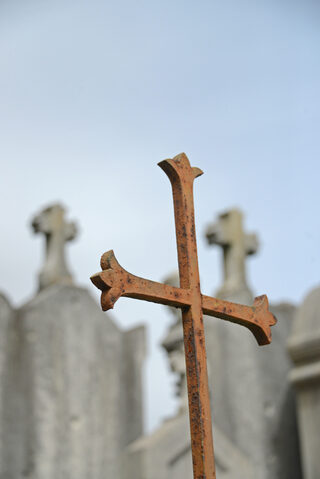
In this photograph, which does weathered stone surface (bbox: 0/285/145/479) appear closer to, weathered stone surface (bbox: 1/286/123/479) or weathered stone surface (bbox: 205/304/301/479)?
weathered stone surface (bbox: 1/286/123/479)

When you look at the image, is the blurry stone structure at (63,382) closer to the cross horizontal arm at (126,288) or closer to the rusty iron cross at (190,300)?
the rusty iron cross at (190,300)

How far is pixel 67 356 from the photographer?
6.55 m

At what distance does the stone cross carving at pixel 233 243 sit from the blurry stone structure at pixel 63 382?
42.6 inches

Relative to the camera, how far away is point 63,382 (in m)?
6.45

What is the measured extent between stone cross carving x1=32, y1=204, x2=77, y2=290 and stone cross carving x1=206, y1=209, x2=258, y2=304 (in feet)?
4.49

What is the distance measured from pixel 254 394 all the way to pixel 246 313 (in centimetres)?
423

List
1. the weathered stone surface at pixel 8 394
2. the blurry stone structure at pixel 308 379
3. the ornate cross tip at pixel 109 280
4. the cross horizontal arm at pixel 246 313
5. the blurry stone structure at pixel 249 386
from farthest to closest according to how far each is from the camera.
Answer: the blurry stone structure at pixel 249 386 < the blurry stone structure at pixel 308 379 < the weathered stone surface at pixel 8 394 < the cross horizontal arm at pixel 246 313 < the ornate cross tip at pixel 109 280

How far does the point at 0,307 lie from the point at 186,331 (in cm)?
383

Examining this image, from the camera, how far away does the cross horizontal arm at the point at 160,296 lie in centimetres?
251

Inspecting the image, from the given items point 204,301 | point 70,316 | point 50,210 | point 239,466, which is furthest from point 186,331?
point 50,210

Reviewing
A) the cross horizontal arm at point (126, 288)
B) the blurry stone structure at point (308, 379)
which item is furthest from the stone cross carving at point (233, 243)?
the cross horizontal arm at point (126, 288)

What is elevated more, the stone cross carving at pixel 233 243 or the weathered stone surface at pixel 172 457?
the stone cross carving at pixel 233 243

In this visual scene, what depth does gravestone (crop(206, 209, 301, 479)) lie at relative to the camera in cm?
692

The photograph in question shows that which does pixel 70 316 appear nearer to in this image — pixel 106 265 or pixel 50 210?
pixel 50 210
